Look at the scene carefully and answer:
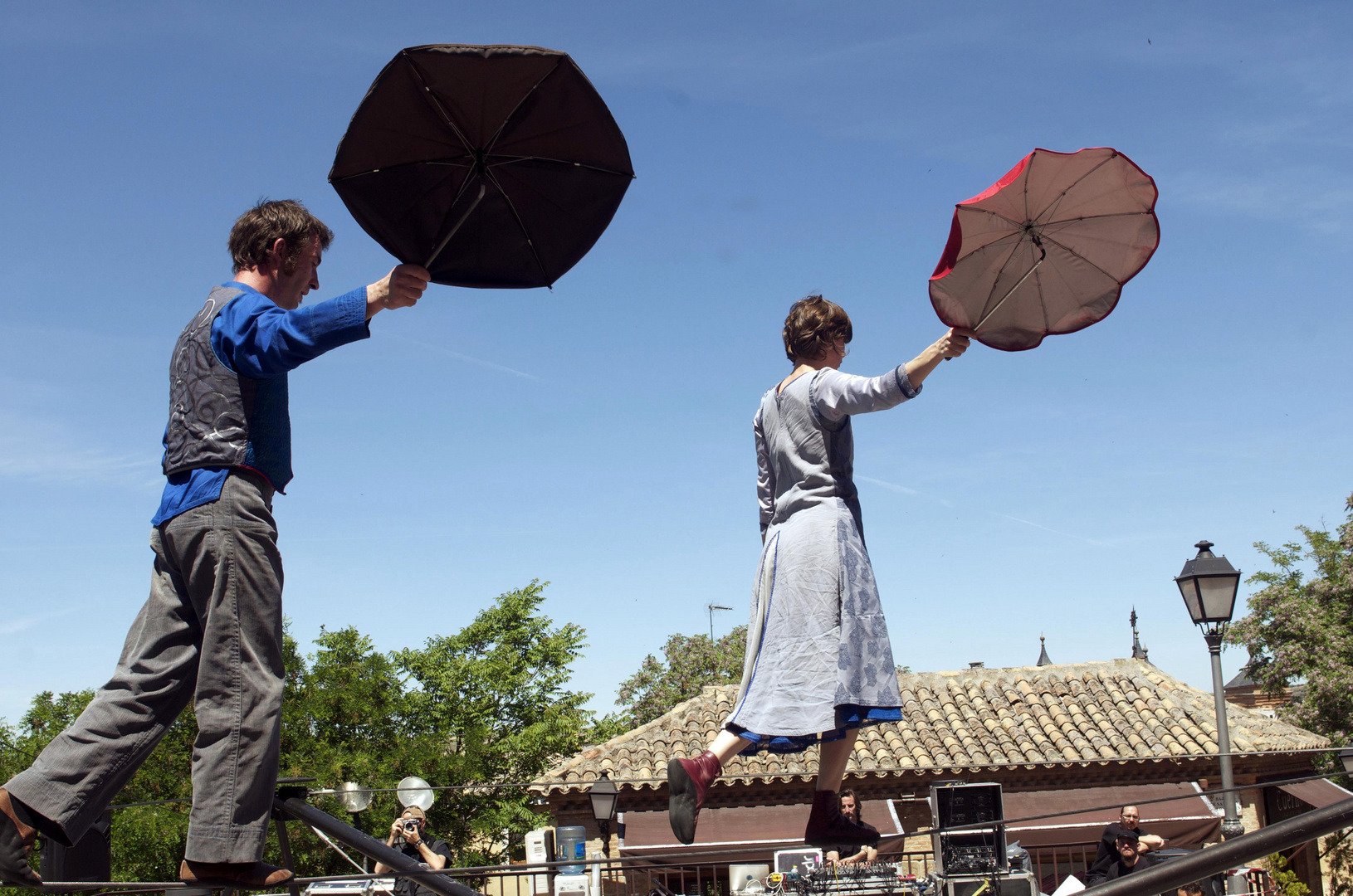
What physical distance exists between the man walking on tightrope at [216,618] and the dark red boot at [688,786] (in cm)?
126

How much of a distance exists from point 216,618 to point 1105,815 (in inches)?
793

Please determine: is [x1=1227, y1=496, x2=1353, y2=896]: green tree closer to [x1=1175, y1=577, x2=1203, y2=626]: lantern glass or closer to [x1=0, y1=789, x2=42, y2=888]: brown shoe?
[x1=1175, y1=577, x2=1203, y2=626]: lantern glass

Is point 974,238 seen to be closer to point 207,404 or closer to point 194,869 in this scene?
point 207,404

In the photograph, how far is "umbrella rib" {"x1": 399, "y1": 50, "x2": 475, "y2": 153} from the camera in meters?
2.90

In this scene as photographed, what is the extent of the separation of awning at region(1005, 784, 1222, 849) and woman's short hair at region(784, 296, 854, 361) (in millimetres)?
15217

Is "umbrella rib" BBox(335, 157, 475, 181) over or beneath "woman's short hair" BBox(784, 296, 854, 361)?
over

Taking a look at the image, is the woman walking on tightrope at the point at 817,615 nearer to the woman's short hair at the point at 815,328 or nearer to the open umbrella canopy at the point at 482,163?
the woman's short hair at the point at 815,328

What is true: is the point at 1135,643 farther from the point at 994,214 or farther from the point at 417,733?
the point at 994,214

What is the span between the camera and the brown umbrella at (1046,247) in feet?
12.0

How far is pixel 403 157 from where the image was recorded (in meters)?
3.08

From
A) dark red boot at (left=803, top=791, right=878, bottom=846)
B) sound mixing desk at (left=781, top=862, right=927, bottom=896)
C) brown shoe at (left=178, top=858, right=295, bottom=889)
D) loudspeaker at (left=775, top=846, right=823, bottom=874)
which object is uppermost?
brown shoe at (left=178, top=858, right=295, bottom=889)

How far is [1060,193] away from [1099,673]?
924 inches

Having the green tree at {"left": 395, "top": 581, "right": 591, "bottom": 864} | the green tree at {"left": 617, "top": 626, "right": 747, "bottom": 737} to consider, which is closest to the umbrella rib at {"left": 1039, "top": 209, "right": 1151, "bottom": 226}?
the green tree at {"left": 395, "top": 581, "right": 591, "bottom": 864}

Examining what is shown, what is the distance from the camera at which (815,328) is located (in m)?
4.15
